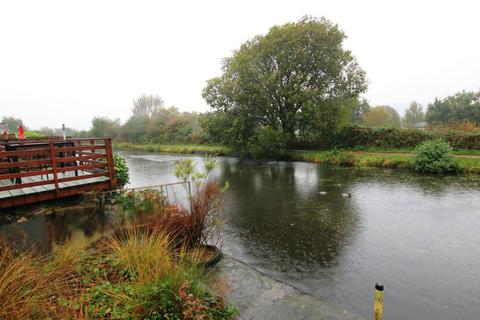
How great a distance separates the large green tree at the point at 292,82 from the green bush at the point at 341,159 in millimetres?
2759

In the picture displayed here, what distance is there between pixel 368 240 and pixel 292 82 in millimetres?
17707

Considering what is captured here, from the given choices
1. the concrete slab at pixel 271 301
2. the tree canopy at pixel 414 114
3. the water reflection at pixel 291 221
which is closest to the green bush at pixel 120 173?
the water reflection at pixel 291 221

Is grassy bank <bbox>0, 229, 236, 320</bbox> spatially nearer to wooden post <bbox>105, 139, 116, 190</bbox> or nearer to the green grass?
wooden post <bbox>105, 139, 116, 190</bbox>

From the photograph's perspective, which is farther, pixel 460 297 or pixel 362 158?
pixel 362 158

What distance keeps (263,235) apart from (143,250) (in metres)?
4.34

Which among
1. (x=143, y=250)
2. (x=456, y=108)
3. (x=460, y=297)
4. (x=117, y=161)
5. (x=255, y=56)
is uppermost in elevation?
(x=255, y=56)

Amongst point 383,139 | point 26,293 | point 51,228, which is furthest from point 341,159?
point 26,293

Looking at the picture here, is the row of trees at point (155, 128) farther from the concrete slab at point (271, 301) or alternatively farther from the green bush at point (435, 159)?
the concrete slab at point (271, 301)

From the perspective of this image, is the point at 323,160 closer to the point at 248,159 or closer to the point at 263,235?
the point at 248,159

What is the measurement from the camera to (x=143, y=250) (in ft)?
13.0

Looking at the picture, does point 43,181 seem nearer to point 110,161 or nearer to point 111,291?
point 110,161

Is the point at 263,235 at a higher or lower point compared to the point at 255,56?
lower

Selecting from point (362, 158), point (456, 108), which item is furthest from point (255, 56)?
point (456, 108)

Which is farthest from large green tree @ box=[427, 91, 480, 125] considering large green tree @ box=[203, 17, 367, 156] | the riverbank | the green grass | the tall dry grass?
the tall dry grass
